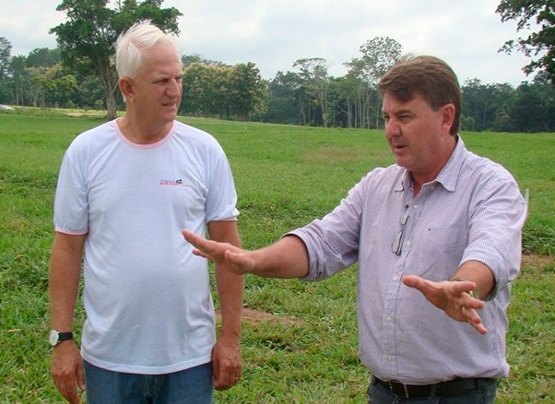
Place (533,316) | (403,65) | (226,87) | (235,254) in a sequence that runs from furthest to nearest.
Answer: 1. (226,87)
2. (533,316)
3. (403,65)
4. (235,254)

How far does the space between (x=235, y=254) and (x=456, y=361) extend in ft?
A: 2.30

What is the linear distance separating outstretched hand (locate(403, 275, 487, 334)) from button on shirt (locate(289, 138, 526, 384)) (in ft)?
1.03

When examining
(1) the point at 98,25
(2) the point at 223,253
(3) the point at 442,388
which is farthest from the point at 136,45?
(1) the point at 98,25

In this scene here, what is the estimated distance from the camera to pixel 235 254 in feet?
6.30

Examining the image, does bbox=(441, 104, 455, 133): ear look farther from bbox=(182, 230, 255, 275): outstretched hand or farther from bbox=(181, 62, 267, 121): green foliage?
bbox=(181, 62, 267, 121): green foliage

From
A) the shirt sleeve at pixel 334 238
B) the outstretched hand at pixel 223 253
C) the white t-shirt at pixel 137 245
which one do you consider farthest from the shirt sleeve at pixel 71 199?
the shirt sleeve at pixel 334 238

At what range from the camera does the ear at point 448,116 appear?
204 cm

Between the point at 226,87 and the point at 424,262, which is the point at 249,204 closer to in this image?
the point at 424,262

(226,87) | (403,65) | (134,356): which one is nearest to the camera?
(403,65)

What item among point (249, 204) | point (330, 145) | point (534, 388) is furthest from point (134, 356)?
point (330, 145)

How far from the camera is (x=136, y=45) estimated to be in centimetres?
236

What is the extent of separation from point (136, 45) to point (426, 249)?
3.80 ft

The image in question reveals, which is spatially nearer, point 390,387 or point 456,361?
point 456,361

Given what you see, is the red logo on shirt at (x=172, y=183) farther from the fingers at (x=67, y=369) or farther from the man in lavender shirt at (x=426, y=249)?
the fingers at (x=67, y=369)
